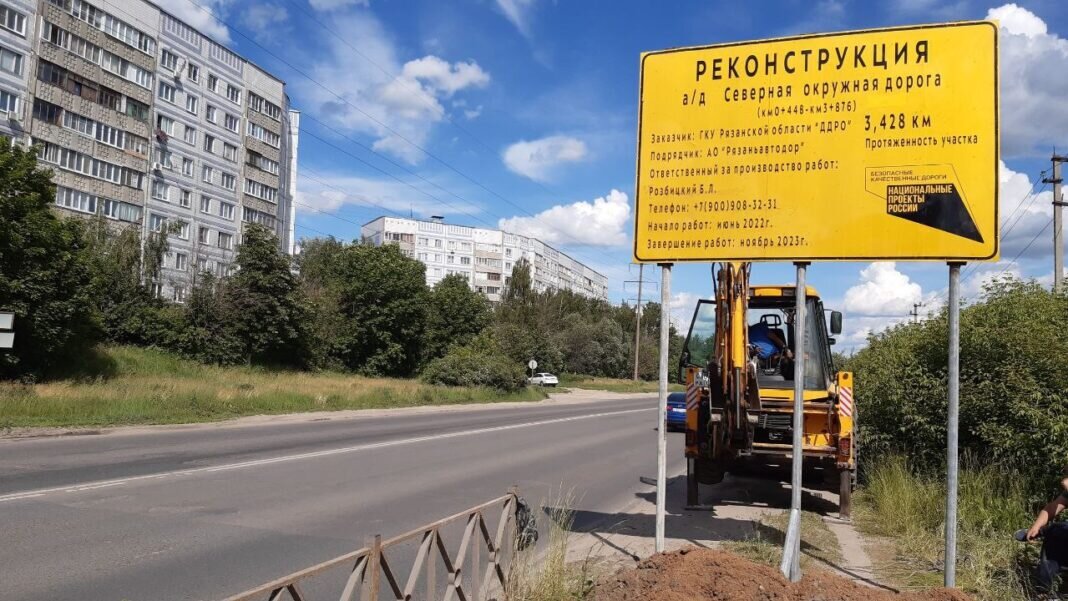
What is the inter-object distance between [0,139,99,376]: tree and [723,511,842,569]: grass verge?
26.8 m

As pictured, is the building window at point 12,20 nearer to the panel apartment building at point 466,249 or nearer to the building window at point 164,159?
the building window at point 164,159

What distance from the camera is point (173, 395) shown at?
23.2 m

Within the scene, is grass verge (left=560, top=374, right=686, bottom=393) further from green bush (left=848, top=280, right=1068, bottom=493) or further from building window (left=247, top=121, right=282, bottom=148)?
green bush (left=848, top=280, right=1068, bottom=493)

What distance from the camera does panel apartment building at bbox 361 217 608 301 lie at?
108438mm

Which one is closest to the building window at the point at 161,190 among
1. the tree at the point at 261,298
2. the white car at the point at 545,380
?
the tree at the point at 261,298

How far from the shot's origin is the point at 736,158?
616 centimetres

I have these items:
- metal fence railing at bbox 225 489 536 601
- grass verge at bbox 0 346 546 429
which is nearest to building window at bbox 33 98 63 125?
grass verge at bbox 0 346 546 429

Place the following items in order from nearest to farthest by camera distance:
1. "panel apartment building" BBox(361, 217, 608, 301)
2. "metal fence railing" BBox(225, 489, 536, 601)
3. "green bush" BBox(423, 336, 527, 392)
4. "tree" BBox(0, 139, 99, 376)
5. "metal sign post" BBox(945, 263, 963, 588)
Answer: "metal fence railing" BBox(225, 489, 536, 601), "metal sign post" BBox(945, 263, 963, 588), "tree" BBox(0, 139, 99, 376), "green bush" BBox(423, 336, 527, 392), "panel apartment building" BBox(361, 217, 608, 301)

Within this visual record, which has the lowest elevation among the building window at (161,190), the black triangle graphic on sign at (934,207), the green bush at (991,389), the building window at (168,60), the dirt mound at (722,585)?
the dirt mound at (722,585)

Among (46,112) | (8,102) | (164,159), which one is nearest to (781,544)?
(8,102)

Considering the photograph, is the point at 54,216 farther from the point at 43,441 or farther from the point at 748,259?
the point at 748,259

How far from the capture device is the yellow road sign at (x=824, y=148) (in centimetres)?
553

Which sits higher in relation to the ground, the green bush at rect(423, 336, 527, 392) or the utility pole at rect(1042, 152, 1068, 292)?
the utility pole at rect(1042, 152, 1068, 292)

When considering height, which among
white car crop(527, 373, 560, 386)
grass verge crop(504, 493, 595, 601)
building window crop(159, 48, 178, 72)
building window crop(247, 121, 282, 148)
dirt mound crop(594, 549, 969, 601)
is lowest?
white car crop(527, 373, 560, 386)
